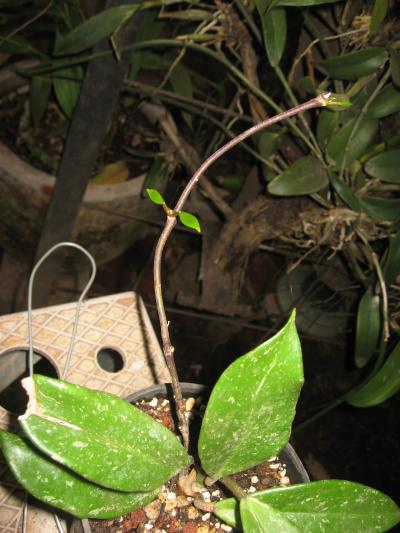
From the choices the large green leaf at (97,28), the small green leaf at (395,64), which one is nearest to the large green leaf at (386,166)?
the small green leaf at (395,64)

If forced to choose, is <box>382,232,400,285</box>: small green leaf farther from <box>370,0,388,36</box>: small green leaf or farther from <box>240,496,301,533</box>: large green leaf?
<box>240,496,301,533</box>: large green leaf

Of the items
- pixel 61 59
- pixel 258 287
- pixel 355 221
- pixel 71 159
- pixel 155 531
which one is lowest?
pixel 258 287

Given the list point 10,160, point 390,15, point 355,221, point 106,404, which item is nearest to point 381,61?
point 390,15

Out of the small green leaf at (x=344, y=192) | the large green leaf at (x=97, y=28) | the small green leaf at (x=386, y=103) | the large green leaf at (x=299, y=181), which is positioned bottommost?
the small green leaf at (x=344, y=192)

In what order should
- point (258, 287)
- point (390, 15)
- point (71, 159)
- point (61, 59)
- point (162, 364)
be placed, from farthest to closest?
1. point (258, 287)
2. point (61, 59)
3. point (71, 159)
4. point (390, 15)
5. point (162, 364)

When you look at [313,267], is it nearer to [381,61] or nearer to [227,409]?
[381,61]

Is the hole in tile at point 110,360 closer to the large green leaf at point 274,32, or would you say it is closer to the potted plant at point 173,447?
the potted plant at point 173,447
